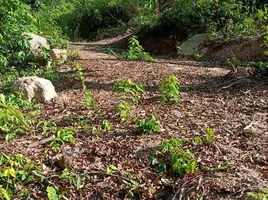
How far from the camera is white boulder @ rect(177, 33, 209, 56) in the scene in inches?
312

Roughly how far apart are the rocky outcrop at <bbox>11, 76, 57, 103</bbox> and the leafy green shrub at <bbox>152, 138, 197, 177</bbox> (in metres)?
1.83

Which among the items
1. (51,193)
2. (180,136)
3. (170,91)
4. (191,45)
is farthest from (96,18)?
(51,193)

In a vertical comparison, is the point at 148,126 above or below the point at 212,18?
below

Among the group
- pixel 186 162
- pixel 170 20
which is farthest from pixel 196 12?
pixel 186 162

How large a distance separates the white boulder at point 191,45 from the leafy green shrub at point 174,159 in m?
5.60

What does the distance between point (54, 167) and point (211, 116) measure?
1491 millimetres

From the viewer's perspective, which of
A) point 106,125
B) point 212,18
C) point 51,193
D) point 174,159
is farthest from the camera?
point 212,18

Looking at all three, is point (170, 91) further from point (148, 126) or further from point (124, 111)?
point (148, 126)

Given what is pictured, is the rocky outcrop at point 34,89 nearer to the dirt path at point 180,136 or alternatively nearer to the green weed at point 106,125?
the dirt path at point 180,136

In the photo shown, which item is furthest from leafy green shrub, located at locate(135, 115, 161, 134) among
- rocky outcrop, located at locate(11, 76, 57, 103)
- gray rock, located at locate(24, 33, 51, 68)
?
gray rock, located at locate(24, 33, 51, 68)

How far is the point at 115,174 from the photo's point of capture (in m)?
2.28

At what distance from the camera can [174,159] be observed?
7.50 feet

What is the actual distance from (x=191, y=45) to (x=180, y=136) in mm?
5671

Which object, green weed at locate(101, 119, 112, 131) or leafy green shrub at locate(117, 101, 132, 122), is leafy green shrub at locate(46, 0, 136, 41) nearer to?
leafy green shrub at locate(117, 101, 132, 122)
